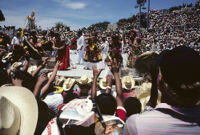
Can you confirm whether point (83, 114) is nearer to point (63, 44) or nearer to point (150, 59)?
point (150, 59)

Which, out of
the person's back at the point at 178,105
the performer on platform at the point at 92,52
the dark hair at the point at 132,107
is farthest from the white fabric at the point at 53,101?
the performer on platform at the point at 92,52

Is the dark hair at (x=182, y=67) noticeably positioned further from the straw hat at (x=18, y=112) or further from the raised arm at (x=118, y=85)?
the straw hat at (x=18, y=112)

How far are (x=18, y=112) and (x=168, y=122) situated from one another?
1.23 m

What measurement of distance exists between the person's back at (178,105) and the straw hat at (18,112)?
907 millimetres

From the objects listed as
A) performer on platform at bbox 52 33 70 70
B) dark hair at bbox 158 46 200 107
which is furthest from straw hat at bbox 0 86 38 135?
performer on platform at bbox 52 33 70 70

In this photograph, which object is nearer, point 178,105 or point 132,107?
point 178,105

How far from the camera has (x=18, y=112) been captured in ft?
5.05

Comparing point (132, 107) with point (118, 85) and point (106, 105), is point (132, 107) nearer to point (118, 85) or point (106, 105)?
point (118, 85)

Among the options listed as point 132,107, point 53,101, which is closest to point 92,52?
point 53,101

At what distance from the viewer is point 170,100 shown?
3.35ft

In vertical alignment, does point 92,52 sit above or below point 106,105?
above

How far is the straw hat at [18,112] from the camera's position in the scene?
52.4 inches

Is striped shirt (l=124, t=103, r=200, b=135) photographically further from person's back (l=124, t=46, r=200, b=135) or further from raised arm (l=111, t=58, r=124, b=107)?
raised arm (l=111, t=58, r=124, b=107)

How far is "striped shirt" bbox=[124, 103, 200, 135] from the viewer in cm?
92
